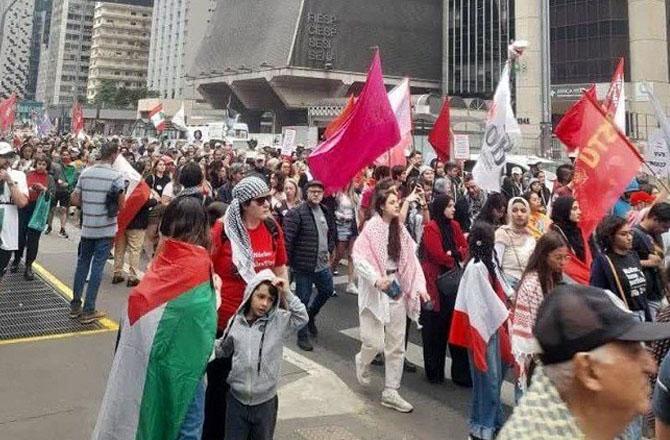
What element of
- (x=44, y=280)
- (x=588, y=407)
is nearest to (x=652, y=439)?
(x=588, y=407)

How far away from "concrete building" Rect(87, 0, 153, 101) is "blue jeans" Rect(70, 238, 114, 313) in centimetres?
12823

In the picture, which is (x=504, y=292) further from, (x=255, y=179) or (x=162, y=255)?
(x=162, y=255)

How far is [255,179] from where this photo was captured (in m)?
3.93

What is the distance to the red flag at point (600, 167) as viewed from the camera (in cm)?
510

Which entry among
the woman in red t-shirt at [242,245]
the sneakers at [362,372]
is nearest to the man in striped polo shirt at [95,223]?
the woman in red t-shirt at [242,245]

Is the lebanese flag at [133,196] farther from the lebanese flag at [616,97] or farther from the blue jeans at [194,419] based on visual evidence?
the lebanese flag at [616,97]

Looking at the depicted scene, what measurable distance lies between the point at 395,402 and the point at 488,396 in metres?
0.87

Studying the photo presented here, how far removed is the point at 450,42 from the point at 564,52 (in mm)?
17940

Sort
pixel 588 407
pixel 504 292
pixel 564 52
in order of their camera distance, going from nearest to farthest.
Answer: pixel 588 407
pixel 504 292
pixel 564 52

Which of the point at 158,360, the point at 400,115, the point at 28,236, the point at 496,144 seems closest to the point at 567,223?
the point at 496,144

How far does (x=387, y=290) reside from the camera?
4648 millimetres

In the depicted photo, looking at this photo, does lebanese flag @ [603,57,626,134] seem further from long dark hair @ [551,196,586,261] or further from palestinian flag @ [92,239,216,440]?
palestinian flag @ [92,239,216,440]

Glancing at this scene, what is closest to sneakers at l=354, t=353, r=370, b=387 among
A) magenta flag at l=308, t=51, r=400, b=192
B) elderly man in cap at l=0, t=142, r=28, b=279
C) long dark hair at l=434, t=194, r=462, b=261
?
long dark hair at l=434, t=194, r=462, b=261

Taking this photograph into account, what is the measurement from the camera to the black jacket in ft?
20.0
